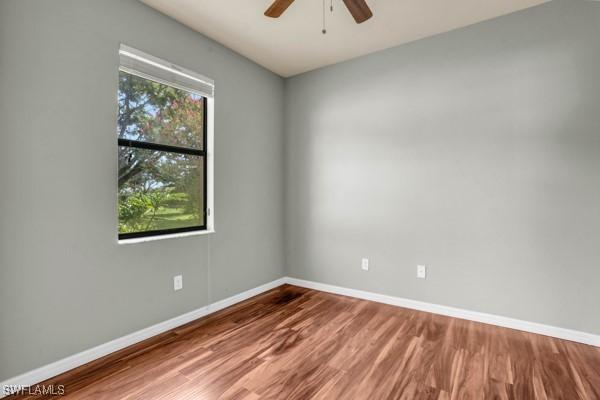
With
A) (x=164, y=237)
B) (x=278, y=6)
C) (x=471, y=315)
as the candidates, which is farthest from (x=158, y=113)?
(x=471, y=315)

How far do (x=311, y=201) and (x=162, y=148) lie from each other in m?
1.80

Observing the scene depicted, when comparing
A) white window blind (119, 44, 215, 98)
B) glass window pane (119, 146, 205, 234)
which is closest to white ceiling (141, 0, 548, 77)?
white window blind (119, 44, 215, 98)

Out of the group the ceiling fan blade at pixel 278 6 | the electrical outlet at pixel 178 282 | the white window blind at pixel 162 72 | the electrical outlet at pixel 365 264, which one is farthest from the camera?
the electrical outlet at pixel 365 264

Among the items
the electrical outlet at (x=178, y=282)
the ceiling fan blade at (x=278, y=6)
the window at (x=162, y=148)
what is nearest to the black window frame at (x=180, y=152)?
the window at (x=162, y=148)

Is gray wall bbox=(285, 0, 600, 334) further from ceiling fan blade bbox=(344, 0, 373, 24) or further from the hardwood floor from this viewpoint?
ceiling fan blade bbox=(344, 0, 373, 24)

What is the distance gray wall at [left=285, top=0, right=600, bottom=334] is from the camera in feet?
7.26

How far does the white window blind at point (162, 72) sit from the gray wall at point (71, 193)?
0.23 feet

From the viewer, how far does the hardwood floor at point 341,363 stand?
5.46 feet

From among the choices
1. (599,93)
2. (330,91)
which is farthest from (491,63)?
(330,91)

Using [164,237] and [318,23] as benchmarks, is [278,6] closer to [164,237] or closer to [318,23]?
[318,23]

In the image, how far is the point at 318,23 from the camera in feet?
8.41

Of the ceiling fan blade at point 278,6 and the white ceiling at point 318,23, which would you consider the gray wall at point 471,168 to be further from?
the ceiling fan blade at point 278,6

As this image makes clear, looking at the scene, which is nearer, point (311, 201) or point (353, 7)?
point (353, 7)

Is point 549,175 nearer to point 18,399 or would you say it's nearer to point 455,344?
point 455,344
